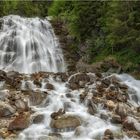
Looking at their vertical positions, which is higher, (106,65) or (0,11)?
(0,11)

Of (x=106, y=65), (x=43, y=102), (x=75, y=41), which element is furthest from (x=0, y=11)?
(x=43, y=102)

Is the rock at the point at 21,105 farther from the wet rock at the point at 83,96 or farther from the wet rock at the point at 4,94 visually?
the wet rock at the point at 83,96

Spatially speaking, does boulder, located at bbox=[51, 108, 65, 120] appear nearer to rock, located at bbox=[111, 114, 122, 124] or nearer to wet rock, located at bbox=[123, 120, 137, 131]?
rock, located at bbox=[111, 114, 122, 124]

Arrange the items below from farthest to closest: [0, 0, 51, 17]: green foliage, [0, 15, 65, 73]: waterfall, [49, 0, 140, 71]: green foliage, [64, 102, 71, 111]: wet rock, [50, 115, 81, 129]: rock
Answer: [0, 0, 51, 17]: green foliage, [0, 15, 65, 73]: waterfall, [49, 0, 140, 71]: green foliage, [64, 102, 71, 111]: wet rock, [50, 115, 81, 129]: rock

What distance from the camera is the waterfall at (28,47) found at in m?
29.8

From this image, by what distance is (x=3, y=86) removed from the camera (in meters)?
22.6

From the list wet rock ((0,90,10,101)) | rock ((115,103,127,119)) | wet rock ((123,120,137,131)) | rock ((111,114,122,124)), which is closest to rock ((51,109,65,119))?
rock ((111,114,122,124))

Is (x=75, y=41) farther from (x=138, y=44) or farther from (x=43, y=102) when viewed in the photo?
(x=43, y=102)

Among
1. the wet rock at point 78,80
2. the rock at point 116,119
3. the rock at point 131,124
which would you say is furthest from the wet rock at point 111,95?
the rock at point 131,124

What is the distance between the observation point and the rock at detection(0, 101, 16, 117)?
18406mm

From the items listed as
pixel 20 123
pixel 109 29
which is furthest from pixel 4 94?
pixel 109 29

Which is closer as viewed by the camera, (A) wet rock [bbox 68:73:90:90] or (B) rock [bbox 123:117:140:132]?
(B) rock [bbox 123:117:140:132]

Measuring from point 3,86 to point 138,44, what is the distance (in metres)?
11.0

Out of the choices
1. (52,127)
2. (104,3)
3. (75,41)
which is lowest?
(52,127)
